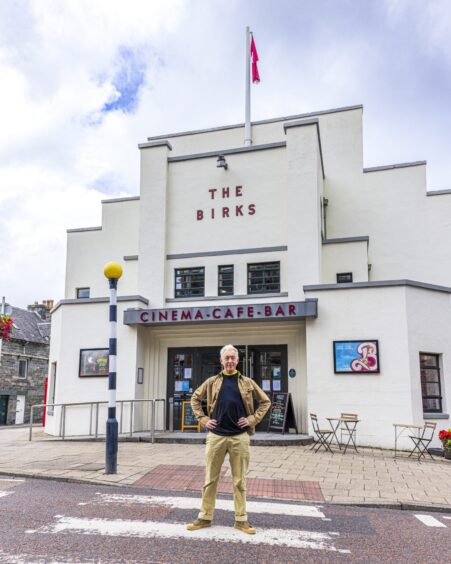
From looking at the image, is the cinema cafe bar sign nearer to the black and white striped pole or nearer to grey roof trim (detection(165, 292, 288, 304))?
grey roof trim (detection(165, 292, 288, 304))

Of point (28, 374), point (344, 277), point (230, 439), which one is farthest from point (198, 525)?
point (28, 374)

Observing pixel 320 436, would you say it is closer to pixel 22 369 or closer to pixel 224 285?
pixel 224 285

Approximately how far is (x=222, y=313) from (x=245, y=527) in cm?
908

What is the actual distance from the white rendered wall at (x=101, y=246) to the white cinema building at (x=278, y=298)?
2.25m

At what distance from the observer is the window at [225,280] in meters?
15.9

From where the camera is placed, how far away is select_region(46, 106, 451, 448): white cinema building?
13273 millimetres

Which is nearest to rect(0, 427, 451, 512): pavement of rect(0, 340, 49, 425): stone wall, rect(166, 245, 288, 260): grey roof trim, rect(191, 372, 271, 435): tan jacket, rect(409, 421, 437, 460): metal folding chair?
rect(409, 421, 437, 460): metal folding chair

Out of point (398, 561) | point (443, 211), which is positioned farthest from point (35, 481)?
point (443, 211)

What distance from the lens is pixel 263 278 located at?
15.6 meters

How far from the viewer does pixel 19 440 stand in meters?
14.8

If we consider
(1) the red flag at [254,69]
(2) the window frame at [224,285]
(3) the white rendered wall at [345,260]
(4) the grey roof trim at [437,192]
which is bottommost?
(2) the window frame at [224,285]

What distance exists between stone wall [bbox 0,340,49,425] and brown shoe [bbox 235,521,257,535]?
33.3 metres

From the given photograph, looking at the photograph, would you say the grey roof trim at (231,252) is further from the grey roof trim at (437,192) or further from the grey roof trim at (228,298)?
the grey roof trim at (437,192)

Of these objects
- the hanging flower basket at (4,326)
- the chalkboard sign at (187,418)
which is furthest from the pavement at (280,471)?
the hanging flower basket at (4,326)
